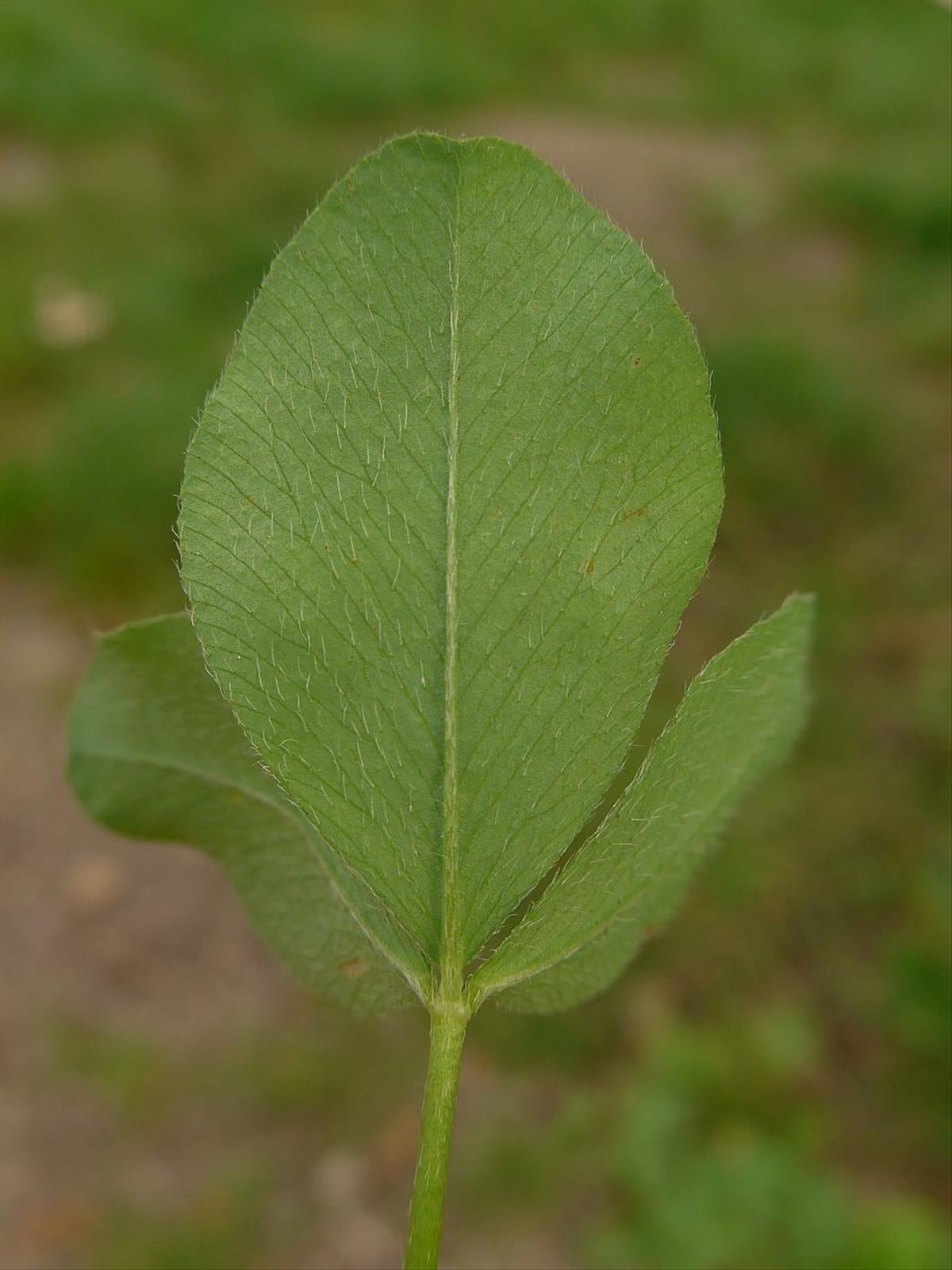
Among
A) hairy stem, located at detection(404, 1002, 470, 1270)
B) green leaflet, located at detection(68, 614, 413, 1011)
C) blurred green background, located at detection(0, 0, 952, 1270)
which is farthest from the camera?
blurred green background, located at detection(0, 0, 952, 1270)

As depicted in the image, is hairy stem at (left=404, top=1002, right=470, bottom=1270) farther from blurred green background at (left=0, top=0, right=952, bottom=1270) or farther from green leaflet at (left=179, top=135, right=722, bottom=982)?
blurred green background at (left=0, top=0, right=952, bottom=1270)

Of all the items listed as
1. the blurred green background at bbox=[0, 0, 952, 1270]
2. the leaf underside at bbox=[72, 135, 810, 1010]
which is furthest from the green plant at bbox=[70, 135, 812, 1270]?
the blurred green background at bbox=[0, 0, 952, 1270]

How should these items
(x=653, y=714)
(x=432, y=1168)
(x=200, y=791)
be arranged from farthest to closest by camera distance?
(x=653, y=714)
(x=200, y=791)
(x=432, y=1168)

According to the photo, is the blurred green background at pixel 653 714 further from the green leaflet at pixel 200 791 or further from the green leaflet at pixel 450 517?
the green leaflet at pixel 450 517

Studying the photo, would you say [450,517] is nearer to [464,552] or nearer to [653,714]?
[464,552]

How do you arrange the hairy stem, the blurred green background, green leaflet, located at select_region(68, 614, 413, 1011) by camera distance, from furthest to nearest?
the blurred green background
green leaflet, located at select_region(68, 614, 413, 1011)
the hairy stem

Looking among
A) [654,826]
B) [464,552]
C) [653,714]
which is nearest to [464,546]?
[464,552]

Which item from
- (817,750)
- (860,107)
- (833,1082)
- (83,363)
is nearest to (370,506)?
(833,1082)
